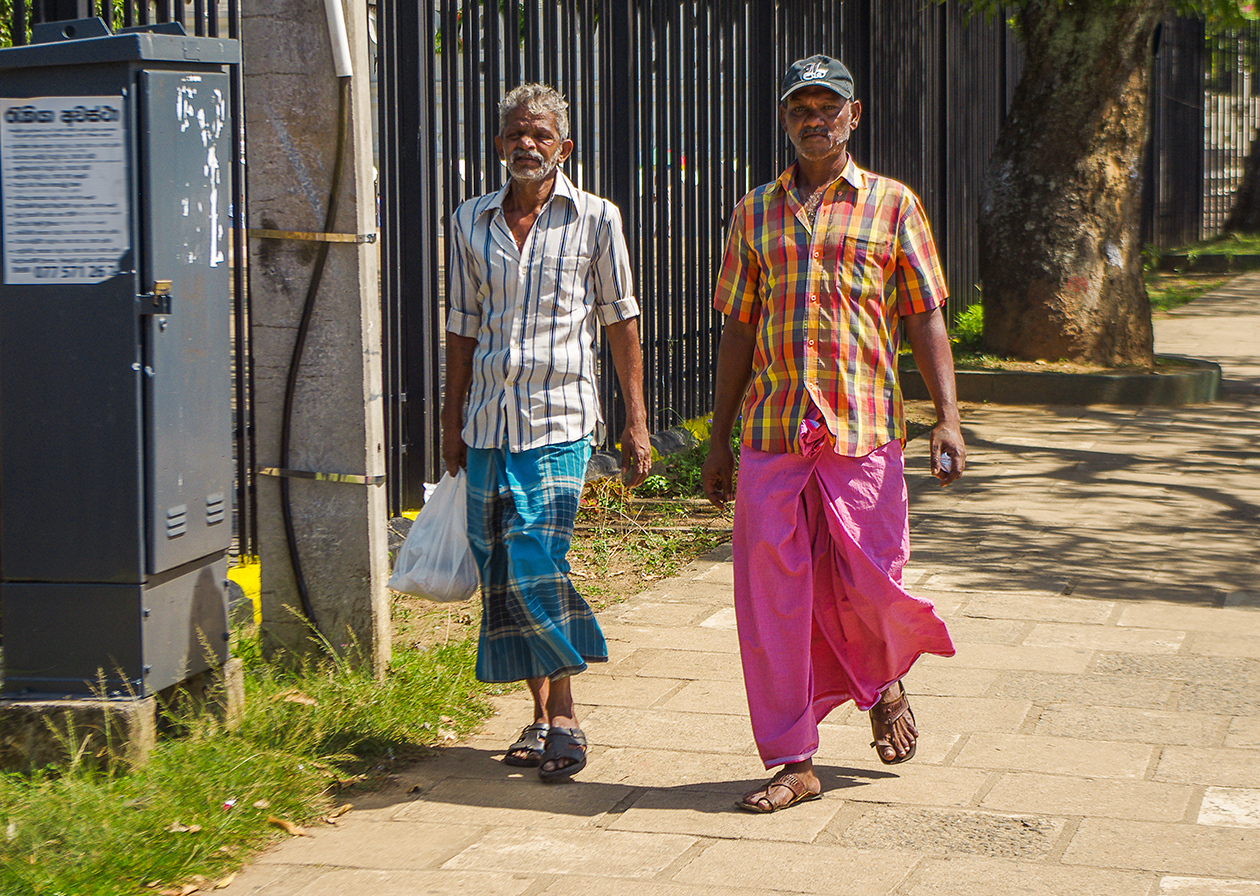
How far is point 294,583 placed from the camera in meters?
4.61

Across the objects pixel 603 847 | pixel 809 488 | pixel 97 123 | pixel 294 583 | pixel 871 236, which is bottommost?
pixel 603 847

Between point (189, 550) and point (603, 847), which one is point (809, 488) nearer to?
point (603, 847)

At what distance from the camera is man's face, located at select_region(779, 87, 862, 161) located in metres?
3.82

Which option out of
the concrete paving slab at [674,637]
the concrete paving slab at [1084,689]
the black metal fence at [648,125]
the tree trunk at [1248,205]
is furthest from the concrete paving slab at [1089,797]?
the tree trunk at [1248,205]

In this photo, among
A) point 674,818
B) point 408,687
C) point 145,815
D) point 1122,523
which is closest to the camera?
point 145,815

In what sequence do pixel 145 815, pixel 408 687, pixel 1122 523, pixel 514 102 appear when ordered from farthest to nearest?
pixel 1122 523 → pixel 408 687 → pixel 514 102 → pixel 145 815

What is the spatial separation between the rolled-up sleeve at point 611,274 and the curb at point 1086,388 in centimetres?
664

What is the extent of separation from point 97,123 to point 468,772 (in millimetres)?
2006

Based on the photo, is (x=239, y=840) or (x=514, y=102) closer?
(x=239, y=840)

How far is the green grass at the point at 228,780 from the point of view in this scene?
3348 mm

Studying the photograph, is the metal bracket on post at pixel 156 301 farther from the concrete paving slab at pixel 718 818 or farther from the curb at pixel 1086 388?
the curb at pixel 1086 388

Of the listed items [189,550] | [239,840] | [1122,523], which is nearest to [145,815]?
[239,840]

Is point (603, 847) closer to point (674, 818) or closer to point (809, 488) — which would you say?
point (674, 818)

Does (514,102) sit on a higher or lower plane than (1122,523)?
higher
